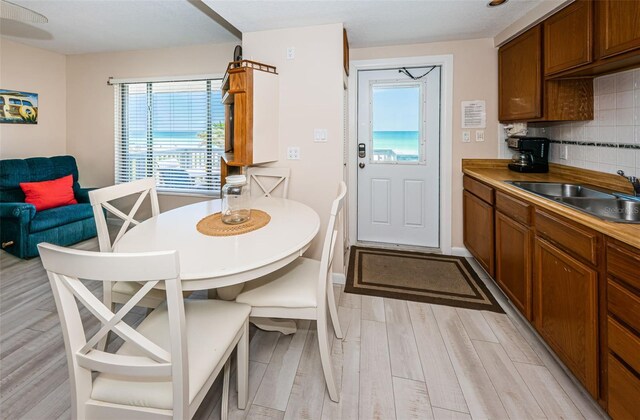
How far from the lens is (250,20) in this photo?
2613 millimetres

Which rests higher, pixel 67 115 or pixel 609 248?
pixel 67 115

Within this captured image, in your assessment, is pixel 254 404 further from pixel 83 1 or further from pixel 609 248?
pixel 83 1

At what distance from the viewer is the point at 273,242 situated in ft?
4.67

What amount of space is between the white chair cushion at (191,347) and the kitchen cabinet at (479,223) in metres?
2.09

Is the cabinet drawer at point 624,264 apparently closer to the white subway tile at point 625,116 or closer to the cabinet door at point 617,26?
the cabinet door at point 617,26

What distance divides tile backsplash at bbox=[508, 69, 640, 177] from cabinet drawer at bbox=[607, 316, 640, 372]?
1214 millimetres

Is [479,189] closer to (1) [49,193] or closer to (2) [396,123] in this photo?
(2) [396,123]

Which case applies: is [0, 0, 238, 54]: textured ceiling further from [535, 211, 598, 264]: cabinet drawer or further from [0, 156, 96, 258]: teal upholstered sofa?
[535, 211, 598, 264]: cabinet drawer

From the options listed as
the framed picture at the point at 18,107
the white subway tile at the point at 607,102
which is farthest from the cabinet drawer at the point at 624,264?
the framed picture at the point at 18,107

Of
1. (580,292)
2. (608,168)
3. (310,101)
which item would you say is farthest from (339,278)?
(608,168)

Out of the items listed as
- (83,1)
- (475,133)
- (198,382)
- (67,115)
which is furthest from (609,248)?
(67,115)

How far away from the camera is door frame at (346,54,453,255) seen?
10.7 feet

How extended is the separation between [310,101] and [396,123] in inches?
48.8

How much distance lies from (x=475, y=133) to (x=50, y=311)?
4.01 meters
